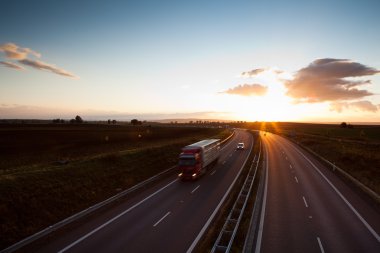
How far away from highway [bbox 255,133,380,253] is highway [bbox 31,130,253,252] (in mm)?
4534

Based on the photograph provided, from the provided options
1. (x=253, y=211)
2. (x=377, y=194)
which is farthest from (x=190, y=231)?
(x=377, y=194)

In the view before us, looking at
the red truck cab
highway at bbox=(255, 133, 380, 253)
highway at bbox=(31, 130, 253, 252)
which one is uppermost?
the red truck cab

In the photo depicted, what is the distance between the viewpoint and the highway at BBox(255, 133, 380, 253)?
17.2m

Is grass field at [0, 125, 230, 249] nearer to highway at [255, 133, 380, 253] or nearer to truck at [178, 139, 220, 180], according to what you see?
truck at [178, 139, 220, 180]

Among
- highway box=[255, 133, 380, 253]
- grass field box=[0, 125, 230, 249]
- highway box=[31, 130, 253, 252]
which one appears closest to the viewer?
highway box=[255, 133, 380, 253]

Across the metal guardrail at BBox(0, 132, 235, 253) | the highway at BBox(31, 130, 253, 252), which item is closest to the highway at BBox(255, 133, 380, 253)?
the highway at BBox(31, 130, 253, 252)

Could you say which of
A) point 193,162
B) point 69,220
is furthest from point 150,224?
point 193,162

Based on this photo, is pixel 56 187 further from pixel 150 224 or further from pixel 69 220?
pixel 150 224

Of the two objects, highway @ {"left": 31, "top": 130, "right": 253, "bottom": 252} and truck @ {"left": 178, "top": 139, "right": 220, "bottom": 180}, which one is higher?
truck @ {"left": 178, "top": 139, "right": 220, "bottom": 180}

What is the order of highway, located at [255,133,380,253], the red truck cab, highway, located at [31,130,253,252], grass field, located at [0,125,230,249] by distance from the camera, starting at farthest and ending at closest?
the red truck cab, grass field, located at [0,125,230,249], highway, located at [31,130,253,252], highway, located at [255,133,380,253]

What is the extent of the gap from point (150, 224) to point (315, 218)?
1213 cm

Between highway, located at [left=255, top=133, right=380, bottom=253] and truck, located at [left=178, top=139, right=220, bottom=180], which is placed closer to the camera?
highway, located at [left=255, top=133, right=380, bottom=253]

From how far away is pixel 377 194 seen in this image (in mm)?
26594

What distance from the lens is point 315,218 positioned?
21.6m
